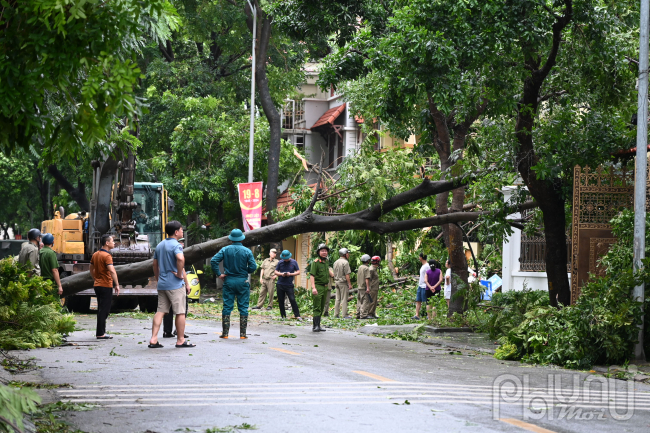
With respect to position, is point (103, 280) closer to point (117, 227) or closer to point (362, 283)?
point (117, 227)

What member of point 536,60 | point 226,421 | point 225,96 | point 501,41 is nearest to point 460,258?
point 536,60

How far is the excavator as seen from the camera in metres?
20.6

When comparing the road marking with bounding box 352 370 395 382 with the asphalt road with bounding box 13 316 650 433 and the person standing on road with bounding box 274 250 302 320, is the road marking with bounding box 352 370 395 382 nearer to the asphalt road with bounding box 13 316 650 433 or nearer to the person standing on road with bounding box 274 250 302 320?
the asphalt road with bounding box 13 316 650 433

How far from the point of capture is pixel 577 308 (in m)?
12.6

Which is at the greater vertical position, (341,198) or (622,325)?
(341,198)

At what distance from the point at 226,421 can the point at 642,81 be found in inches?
352

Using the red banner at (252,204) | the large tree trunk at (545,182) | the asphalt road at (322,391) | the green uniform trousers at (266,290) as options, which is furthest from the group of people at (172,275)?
the red banner at (252,204)

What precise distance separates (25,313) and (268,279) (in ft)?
44.2

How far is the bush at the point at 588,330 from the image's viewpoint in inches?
473

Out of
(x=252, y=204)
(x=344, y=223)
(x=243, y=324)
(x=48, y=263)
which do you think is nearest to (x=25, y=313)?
(x=48, y=263)

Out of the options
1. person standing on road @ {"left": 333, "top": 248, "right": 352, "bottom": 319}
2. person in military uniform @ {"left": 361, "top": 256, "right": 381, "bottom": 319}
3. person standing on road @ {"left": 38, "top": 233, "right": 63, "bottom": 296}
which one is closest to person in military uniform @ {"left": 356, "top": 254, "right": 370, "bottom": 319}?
person in military uniform @ {"left": 361, "top": 256, "right": 381, "bottom": 319}

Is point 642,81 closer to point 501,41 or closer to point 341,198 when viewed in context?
point 501,41

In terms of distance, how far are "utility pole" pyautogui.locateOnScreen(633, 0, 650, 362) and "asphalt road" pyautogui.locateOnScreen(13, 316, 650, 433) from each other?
212cm

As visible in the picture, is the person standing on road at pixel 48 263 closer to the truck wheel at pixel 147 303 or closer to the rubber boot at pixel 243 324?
the rubber boot at pixel 243 324
